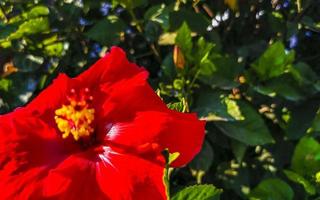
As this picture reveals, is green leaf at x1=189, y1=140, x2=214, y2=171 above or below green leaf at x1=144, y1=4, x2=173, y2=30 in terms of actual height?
below

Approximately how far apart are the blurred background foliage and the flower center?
525 millimetres

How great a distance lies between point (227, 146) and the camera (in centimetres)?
189

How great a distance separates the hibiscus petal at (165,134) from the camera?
3.59ft

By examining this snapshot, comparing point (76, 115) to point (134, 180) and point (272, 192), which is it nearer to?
point (134, 180)

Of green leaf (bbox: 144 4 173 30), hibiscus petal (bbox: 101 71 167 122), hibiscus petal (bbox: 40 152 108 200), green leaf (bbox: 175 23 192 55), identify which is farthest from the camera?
green leaf (bbox: 144 4 173 30)

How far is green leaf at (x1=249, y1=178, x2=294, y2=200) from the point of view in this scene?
1.59 m

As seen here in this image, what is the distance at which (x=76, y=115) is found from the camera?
1150 mm

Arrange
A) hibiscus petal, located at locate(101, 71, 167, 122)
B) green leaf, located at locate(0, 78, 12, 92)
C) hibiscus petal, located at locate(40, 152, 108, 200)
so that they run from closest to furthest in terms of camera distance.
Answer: hibiscus petal, located at locate(40, 152, 108, 200) < hibiscus petal, located at locate(101, 71, 167, 122) < green leaf, located at locate(0, 78, 12, 92)

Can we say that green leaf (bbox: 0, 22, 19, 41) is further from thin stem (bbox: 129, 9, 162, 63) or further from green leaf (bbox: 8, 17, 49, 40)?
thin stem (bbox: 129, 9, 162, 63)

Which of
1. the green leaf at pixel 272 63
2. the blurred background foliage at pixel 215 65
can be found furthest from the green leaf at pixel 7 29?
the green leaf at pixel 272 63

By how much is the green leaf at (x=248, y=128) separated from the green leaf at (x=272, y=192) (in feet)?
0.50

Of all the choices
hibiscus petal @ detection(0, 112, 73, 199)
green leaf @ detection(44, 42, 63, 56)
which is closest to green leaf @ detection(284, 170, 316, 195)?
hibiscus petal @ detection(0, 112, 73, 199)

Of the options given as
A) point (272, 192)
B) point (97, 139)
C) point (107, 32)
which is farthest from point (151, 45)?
point (97, 139)

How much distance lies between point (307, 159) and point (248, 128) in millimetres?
225
